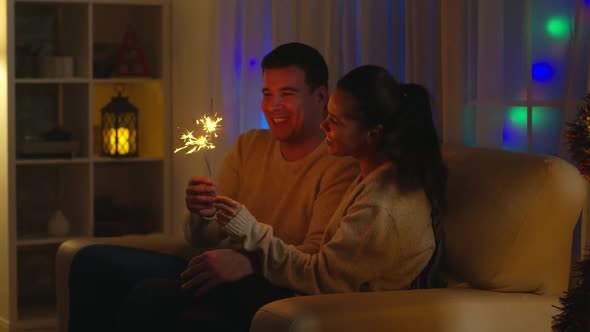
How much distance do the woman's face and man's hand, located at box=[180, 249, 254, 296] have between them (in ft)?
1.17

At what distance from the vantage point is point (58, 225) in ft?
13.6

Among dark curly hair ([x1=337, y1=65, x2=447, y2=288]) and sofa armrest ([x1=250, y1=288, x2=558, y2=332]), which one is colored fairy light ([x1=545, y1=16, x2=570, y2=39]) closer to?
dark curly hair ([x1=337, y1=65, x2=447, y2=288])

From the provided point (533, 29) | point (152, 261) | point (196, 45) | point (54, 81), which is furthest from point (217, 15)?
point (533, 29)

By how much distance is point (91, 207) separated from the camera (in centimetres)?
417

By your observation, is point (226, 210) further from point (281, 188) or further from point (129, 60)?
point (129, 60)

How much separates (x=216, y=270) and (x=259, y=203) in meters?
0.62

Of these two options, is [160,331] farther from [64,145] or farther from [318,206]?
[64,145]

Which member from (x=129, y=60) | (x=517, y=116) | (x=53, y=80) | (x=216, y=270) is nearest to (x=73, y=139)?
(x=53, y=80)

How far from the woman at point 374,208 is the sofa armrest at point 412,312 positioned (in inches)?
4.2

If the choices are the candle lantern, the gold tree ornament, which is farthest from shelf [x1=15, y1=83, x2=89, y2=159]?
the gold tree ornament

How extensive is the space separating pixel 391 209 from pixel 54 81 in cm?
244

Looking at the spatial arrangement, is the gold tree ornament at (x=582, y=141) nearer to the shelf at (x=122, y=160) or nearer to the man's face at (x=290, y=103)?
the man's face at (x=290, y=103)

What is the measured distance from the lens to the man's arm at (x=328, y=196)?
96.0 inches

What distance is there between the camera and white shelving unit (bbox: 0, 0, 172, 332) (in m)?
4.05
